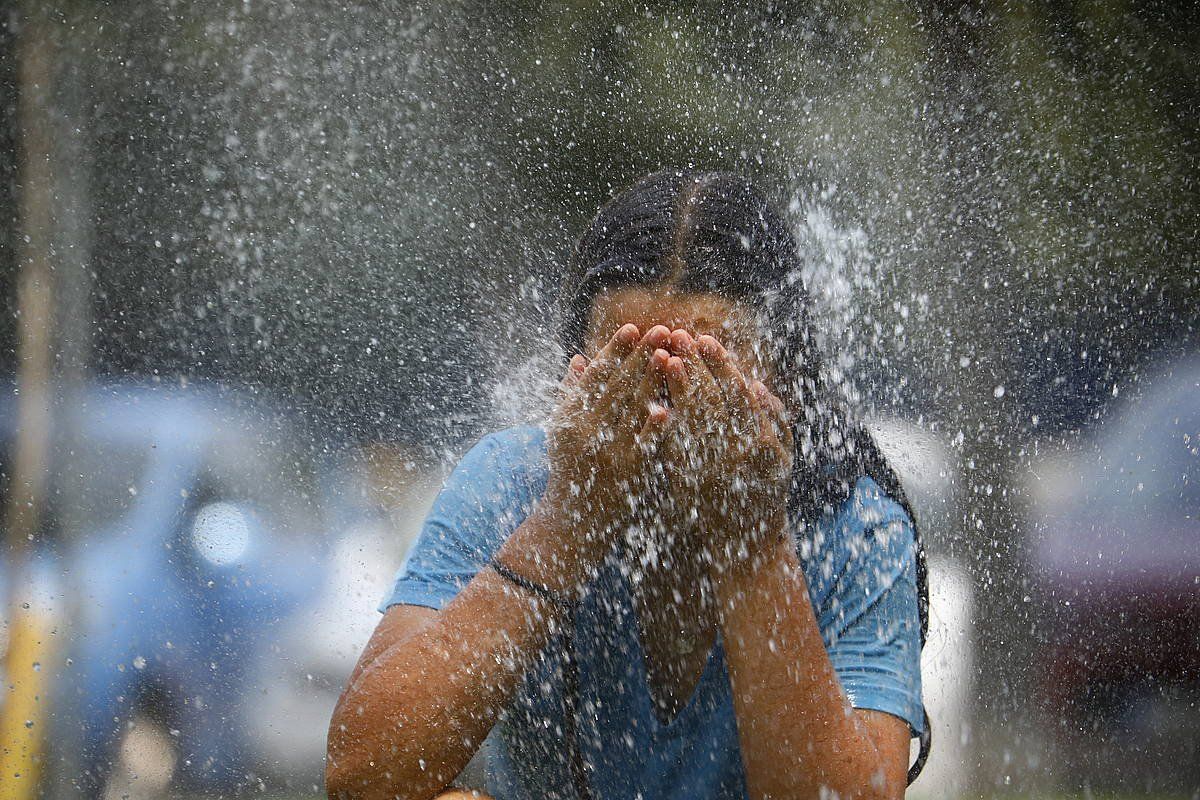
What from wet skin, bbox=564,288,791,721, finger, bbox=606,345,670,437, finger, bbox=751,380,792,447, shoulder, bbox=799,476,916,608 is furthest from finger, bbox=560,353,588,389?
shoulder, bbox=799,476,916,608

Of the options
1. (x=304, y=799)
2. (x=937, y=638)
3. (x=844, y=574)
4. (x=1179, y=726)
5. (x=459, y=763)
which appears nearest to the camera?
(x=459, y=763)

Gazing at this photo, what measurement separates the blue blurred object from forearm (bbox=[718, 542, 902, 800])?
2487 millimetres

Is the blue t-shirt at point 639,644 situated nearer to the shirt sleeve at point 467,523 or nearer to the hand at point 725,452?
the shirt sleeve at point 467,523

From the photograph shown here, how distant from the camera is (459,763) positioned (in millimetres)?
1096

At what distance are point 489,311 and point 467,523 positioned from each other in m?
2.32

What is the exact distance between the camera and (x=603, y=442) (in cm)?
112

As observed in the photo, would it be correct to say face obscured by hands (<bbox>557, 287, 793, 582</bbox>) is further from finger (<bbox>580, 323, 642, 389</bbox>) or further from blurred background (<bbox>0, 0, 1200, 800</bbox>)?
blurred background (<bbox>0, 0, 1200, 800</bbox>)

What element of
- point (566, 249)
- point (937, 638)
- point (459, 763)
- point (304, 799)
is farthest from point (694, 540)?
point (937, 638)

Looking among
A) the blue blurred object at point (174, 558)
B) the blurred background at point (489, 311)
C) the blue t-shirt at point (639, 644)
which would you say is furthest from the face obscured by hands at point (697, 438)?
the blue blurred object at point (174, 558)

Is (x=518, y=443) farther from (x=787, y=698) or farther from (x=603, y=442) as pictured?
(x=787, y=698)

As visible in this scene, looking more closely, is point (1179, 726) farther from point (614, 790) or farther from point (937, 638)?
point (614, 790)

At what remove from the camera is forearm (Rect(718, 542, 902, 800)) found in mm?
1091

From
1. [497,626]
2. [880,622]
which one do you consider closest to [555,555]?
[497,626]

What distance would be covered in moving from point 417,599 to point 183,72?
9.15 feet
